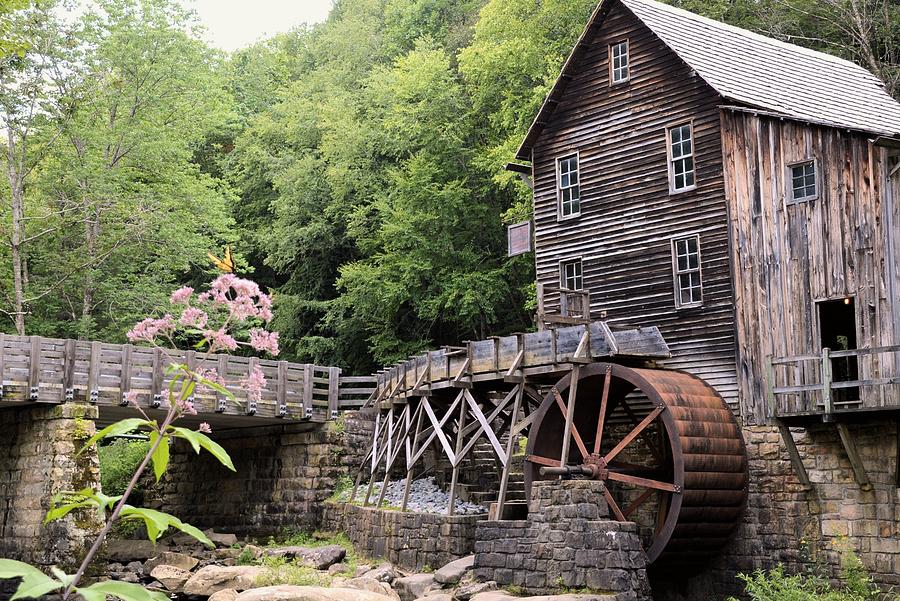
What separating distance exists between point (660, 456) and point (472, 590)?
487 centimetres

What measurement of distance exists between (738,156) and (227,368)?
12.7 meters

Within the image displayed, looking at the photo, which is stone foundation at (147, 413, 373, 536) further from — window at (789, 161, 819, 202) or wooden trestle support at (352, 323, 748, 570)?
window at (789, 161, 819, 202)

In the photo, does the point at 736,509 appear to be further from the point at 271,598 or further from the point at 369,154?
the point at 369,154

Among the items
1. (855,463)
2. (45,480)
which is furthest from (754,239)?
(45,480)

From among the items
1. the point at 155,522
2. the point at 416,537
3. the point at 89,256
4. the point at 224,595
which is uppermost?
the point at 89,256

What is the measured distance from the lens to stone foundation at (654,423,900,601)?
16.3m

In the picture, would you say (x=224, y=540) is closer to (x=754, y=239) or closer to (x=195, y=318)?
(x=754, y=239)

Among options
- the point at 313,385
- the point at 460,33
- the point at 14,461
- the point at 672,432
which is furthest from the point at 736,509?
the point at 460,33

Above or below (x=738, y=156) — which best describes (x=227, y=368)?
below

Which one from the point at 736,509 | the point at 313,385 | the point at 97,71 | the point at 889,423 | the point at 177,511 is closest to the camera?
the point at 889,423

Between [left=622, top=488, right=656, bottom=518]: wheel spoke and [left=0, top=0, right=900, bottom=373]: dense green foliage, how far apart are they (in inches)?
395

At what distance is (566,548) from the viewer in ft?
55.3

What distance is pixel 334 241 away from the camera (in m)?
37.2

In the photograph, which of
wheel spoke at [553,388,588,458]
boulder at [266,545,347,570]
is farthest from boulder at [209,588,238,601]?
wheel spoke at [553,388,588,458]
